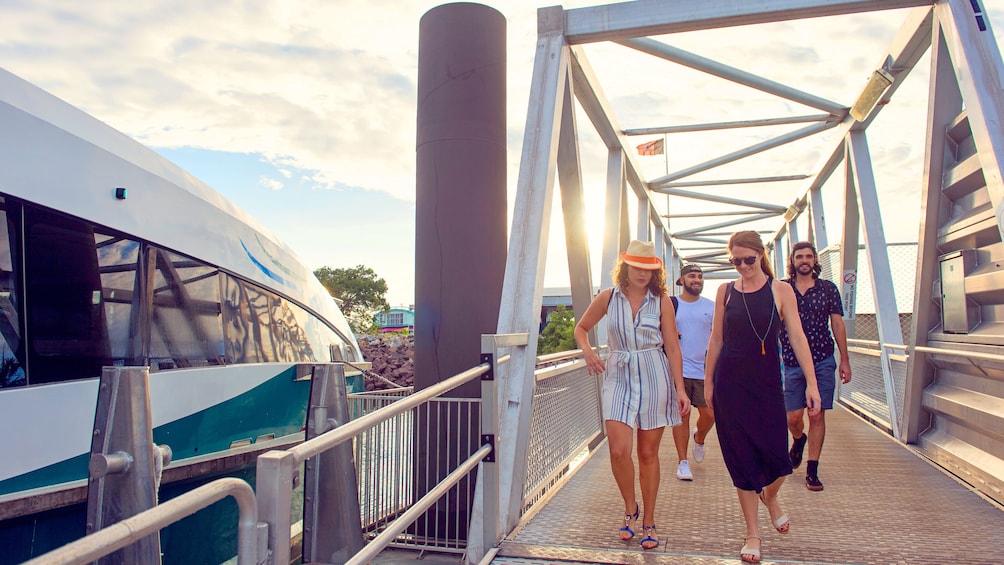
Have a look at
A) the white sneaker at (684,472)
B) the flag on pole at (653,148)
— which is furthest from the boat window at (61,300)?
the flag on pole at (653,148)

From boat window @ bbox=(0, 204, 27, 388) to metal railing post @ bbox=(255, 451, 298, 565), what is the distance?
4420 mm

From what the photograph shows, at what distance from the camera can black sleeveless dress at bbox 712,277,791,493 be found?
12.0 feet

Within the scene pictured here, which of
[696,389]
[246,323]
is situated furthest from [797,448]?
[246,323]

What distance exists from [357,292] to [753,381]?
53753 mm

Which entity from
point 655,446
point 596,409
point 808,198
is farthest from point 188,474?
point 808,198

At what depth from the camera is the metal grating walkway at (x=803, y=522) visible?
142 inches

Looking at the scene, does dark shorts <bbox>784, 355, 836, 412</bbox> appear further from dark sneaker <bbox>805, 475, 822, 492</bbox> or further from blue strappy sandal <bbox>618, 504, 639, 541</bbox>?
blue strappy sandal <bbox>618, 504, 639, 541</bbox>

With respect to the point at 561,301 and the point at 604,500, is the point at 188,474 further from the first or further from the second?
the point at 561,301

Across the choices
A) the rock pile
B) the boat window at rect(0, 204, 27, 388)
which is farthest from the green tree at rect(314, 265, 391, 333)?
the boat window at rect(0, 204, 27, 388)

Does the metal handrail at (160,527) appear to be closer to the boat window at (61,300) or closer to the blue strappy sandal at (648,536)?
the blue strappy sandal at (648,536)

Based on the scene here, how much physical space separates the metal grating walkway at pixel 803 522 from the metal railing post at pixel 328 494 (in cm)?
133

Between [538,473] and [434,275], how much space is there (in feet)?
5.27

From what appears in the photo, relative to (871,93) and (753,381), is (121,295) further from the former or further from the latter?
(871,93)

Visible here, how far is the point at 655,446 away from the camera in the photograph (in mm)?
3939
